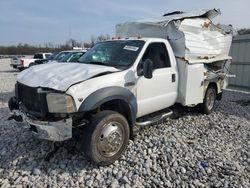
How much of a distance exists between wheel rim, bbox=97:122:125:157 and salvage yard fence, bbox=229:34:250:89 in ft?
32.1

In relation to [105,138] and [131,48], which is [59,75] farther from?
[131,48]

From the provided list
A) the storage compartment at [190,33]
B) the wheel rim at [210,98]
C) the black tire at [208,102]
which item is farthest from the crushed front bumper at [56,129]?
the wheel rim at [210,98]

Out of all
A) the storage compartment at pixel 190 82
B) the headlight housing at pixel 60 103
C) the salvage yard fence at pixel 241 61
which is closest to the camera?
the headlight housing at pixel 60 103

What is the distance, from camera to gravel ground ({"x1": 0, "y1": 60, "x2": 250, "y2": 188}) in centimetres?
406

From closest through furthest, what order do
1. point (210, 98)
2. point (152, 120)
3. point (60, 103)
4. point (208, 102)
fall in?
point (60, 103)
point (152, 120)
point (208, 102)
point (210, 98)

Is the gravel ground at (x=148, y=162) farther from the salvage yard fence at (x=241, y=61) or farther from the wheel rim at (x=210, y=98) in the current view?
the salvage yard fence at (x=241, y=61)

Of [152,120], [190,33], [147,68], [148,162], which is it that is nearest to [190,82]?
[190,33]

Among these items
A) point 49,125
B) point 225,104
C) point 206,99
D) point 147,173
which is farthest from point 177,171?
point 225,104

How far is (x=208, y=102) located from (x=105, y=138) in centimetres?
415

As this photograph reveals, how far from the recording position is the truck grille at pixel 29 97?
4.29 metres

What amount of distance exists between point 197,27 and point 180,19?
26.3 inches

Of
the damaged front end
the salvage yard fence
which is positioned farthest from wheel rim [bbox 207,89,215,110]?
the salvage yard fence

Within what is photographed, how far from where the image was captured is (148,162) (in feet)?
15.0

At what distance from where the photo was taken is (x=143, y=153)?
4848 millimetres
